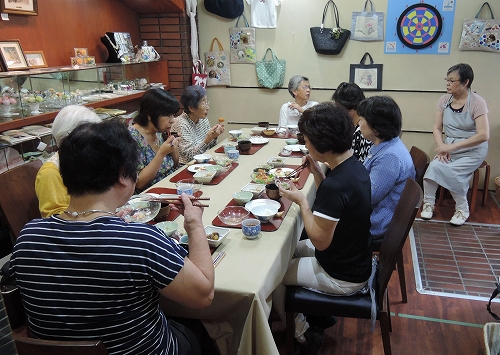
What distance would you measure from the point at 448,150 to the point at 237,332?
112 inches

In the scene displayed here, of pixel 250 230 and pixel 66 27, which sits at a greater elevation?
pixel 66 27

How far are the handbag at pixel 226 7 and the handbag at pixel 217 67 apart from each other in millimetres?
326

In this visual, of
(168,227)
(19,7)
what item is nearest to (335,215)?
(168,227)

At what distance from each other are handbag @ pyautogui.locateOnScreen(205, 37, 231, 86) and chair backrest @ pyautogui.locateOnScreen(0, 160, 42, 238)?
9.55 ft

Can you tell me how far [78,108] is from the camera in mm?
1966

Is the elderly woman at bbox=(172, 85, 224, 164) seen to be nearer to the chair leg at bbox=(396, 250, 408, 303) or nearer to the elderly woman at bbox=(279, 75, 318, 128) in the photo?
the elderly woman at bbox=(279, 75, 318, 128)

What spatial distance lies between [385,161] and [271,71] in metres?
2.65

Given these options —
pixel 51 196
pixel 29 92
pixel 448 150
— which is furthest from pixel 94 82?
pixel 448 150

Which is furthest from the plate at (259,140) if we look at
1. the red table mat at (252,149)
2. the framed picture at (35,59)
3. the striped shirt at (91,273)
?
the striped shirt at (91,273)

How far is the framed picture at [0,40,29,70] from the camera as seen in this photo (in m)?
2.59

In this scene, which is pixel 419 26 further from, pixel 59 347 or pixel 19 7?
pixel 59 347

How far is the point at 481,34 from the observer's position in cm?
374

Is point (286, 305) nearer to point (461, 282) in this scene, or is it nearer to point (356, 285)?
point (356, 285)

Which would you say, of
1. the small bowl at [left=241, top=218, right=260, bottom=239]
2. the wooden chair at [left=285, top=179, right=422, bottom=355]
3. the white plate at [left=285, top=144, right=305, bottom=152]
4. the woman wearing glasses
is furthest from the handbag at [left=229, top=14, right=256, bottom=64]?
the small bowl at [left=241, top=218, right=260, bottom=239]
